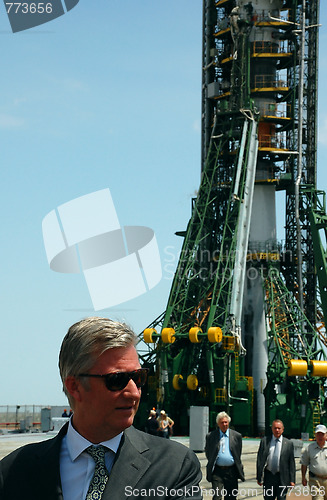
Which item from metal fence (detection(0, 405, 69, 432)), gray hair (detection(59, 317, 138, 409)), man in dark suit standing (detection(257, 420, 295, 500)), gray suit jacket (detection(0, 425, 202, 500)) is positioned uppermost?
gray hair (detection(59, 317, 138, 409))

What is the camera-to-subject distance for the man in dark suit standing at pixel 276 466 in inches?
663

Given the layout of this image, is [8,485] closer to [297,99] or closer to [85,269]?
[85,269]

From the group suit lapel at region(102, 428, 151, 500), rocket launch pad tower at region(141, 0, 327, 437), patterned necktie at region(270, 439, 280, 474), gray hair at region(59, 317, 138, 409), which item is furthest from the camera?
rocket launch pad tower at region(141, 0, 327, 437)

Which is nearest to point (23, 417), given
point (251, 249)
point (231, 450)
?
point (251, 249)

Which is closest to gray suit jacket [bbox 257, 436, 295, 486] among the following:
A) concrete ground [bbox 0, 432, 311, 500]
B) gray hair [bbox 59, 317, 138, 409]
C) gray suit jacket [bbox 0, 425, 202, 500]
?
concrete ground [bbox 0, 432, 311, 500]

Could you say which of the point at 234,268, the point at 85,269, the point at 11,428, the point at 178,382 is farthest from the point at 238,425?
the point at 85,269

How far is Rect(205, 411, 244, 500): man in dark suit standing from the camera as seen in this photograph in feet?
54.9

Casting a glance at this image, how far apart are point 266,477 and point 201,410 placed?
25508 mm

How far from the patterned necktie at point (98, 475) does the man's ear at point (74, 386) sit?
0.29m

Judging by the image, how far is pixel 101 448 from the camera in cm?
457

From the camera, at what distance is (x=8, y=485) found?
15.0 ft

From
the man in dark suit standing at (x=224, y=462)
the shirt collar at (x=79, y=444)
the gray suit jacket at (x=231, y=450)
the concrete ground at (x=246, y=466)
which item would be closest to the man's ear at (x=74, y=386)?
the shirt collar at (x=79, y=444)

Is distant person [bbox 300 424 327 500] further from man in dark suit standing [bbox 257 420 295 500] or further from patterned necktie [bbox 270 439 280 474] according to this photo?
patterned necktie [bbox 270 439 280 474]

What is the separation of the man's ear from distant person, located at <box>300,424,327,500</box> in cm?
1282
